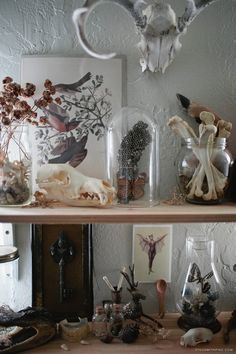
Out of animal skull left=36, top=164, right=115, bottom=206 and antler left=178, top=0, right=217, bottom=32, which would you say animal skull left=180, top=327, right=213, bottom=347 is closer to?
animal skull left=36, top=164, right=115, bottom=206

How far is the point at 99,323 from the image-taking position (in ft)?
3.05

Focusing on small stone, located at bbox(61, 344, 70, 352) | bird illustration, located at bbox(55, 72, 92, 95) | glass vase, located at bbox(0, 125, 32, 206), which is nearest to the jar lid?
glass vase, located at bbox(0, 125, 32, 206)

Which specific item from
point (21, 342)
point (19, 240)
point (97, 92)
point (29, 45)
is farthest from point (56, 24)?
point (21, 342)

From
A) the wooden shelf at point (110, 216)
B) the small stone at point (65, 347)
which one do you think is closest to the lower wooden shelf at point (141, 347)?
the small stone at point (65, 347)

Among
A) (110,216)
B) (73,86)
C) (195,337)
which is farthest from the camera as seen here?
(73,86)

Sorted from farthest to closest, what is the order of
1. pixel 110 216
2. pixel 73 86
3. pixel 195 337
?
1. pixel 73 86
2. pixel 195 337
3. pixel 110 216

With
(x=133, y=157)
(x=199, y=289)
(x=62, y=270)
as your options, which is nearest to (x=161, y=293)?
(x=199, y=289)

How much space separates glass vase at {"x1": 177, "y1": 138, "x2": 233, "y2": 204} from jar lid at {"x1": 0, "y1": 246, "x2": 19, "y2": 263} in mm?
519

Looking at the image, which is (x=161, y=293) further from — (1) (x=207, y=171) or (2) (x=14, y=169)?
(2) (x=14, y=169)

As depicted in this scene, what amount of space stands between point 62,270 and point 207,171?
52cm

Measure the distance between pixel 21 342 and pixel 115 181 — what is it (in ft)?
1.60

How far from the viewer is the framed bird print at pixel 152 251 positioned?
105 cm

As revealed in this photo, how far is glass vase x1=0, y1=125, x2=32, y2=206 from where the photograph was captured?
2.78ft

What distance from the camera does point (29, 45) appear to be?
997mm
